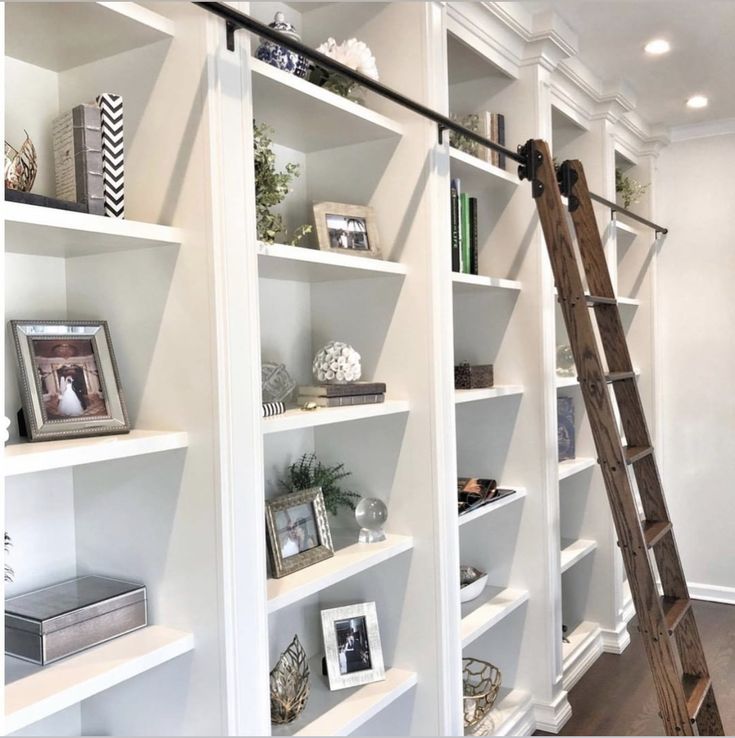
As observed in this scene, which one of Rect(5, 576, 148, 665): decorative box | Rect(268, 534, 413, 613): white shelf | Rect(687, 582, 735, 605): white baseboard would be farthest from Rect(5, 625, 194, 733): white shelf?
Rect(687, 582, 735, 605): white baseboard

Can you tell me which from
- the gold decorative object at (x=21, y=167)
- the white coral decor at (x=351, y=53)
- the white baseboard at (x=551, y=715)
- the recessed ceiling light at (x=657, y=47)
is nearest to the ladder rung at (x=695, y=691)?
the white baseboard at (x=551, y=715)

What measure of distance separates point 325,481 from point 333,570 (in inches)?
15.2

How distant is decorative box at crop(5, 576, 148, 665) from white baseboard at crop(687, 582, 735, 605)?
3.57m

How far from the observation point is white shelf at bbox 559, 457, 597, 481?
121 inches

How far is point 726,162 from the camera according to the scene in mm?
4074

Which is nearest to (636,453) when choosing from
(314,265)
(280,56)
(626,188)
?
(314,265)

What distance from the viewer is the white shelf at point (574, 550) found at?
317 centimetres

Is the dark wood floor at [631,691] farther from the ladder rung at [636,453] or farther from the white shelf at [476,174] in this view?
the white shelf at [476,174]

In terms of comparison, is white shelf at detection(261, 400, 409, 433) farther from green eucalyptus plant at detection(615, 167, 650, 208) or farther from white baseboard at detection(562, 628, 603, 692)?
green eucalyptus plant at detection(615, 167, 650, 208)

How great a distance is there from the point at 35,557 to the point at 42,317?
0.50 metres

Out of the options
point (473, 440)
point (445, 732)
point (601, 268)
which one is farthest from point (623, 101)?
point (445, 732)

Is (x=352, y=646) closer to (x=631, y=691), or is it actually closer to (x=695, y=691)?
(x=695, y=691)

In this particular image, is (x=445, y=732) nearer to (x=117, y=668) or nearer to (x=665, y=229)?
(x=117, y=668)

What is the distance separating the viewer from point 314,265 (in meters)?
1.90
